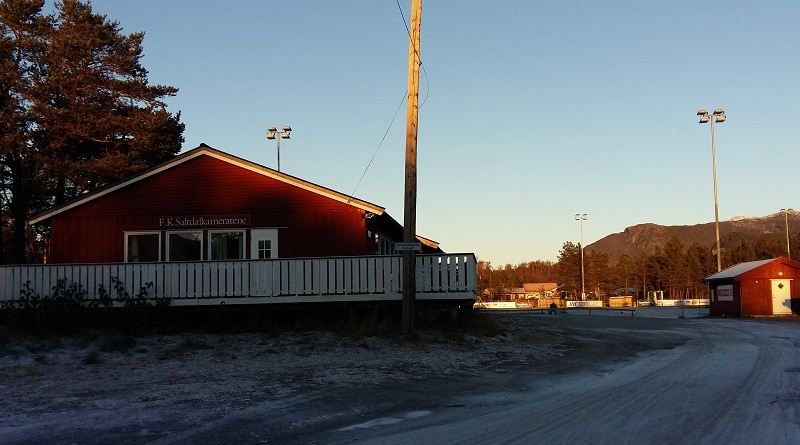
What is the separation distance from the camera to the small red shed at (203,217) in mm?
22250

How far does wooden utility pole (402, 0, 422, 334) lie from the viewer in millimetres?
16953

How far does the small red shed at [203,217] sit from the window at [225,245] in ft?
0.10

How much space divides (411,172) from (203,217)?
28.1 feet

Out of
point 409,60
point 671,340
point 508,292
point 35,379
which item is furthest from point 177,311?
point 508,292

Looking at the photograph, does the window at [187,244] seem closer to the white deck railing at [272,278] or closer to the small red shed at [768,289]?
the white deck railing at [272,278]

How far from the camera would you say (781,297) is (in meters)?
37.1

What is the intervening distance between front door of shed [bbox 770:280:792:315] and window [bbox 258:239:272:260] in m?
27.2

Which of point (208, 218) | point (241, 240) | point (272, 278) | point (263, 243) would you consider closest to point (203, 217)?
point (208, 218)

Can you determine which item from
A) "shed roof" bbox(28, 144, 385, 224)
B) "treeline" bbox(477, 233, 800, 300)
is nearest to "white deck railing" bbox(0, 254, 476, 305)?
"shed roof" bbox(28, 144, 385, 224)

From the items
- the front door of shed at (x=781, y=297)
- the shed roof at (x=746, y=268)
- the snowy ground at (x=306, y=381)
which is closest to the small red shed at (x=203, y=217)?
the snowy ground at (x=306, y=381)

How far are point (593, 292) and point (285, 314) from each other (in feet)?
314

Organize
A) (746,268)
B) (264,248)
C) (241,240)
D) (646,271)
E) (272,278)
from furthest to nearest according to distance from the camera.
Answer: (646,271), (746,268), (241,240), (264,248), (272,278)

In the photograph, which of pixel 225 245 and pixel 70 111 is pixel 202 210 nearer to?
pixel 225 245

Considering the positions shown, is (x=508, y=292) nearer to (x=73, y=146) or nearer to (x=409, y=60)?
(x=73, y=146)
